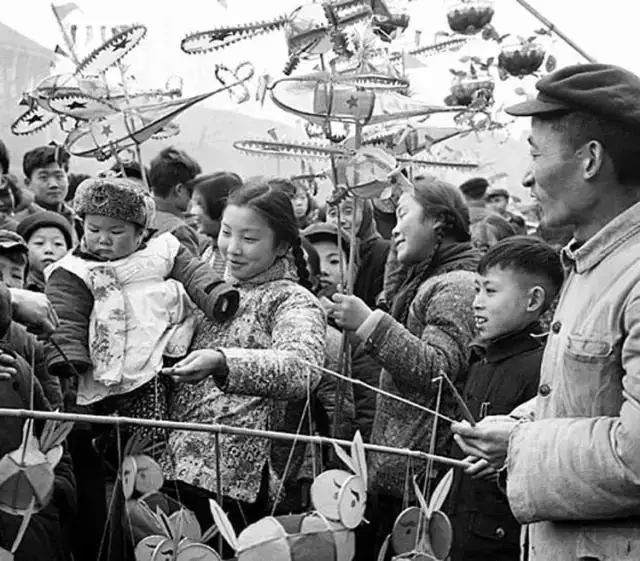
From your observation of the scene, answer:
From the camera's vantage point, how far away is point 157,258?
3.26m

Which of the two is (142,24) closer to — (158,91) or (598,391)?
(158,91)

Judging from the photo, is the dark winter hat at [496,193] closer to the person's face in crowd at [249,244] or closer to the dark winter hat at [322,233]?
the dark winter hat at [322,233]

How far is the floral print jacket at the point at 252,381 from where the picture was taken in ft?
9.84

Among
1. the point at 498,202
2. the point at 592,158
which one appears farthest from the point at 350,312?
the point at 498,202

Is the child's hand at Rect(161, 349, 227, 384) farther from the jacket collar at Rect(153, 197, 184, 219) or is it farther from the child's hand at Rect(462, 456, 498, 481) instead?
the jacket collar at Rect(153, 197, 184, 219)

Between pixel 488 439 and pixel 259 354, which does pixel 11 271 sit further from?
pixel 488 439

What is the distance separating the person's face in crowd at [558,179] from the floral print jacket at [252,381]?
1.04m

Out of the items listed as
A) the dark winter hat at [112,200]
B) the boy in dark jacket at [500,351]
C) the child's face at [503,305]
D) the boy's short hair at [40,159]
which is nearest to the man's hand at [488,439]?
the boy in dark jacket at [500,351]

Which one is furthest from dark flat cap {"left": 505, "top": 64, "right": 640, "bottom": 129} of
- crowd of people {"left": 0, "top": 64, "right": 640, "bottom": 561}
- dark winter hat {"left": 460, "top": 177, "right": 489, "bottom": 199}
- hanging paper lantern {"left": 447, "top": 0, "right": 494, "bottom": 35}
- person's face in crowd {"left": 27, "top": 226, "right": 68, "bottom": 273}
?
dark winter hat {"left": 460, "top": 177, "right": 489, "bottom": 199}

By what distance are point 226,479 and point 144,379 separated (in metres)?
0.32

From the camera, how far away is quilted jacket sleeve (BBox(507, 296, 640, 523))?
1825 mm

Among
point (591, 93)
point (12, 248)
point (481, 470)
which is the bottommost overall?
point (481, 470)

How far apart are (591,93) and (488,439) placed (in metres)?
0.59

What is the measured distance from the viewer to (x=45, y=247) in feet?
14.9
